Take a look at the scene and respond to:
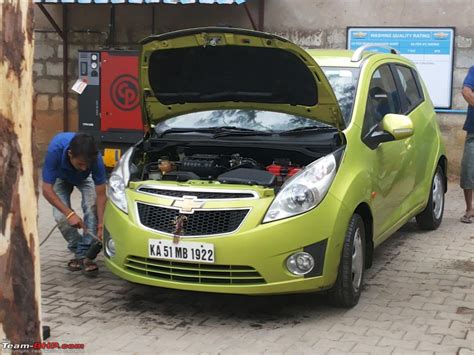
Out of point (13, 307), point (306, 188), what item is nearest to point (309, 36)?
point (306, 188)

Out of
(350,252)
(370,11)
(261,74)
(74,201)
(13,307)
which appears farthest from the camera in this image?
(370,11)

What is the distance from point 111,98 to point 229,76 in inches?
201

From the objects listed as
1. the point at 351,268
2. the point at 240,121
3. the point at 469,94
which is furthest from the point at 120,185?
the point at 469,94

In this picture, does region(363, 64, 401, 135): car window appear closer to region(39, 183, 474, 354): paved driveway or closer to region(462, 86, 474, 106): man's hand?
region(39, 183, 474, 354): paved driveway

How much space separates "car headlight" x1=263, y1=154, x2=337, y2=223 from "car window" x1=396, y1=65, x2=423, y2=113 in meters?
2.09

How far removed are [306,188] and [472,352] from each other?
55.5 inches

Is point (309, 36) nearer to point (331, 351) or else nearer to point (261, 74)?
point (261, 74)

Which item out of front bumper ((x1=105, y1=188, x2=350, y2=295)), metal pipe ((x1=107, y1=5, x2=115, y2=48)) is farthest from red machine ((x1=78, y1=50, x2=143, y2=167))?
front bumper ((x1=105, y1=188, x2=350, y2=295))

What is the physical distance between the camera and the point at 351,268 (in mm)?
4645

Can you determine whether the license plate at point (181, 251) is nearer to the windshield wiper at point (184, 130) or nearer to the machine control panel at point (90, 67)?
the windshield wiper at point (184, 130)

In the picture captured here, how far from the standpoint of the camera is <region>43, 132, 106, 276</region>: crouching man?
5215 mm

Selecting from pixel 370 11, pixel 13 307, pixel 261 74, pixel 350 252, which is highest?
pixel 370 11

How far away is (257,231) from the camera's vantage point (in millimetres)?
4324

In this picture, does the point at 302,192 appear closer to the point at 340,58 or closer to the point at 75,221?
the point at 340,58
